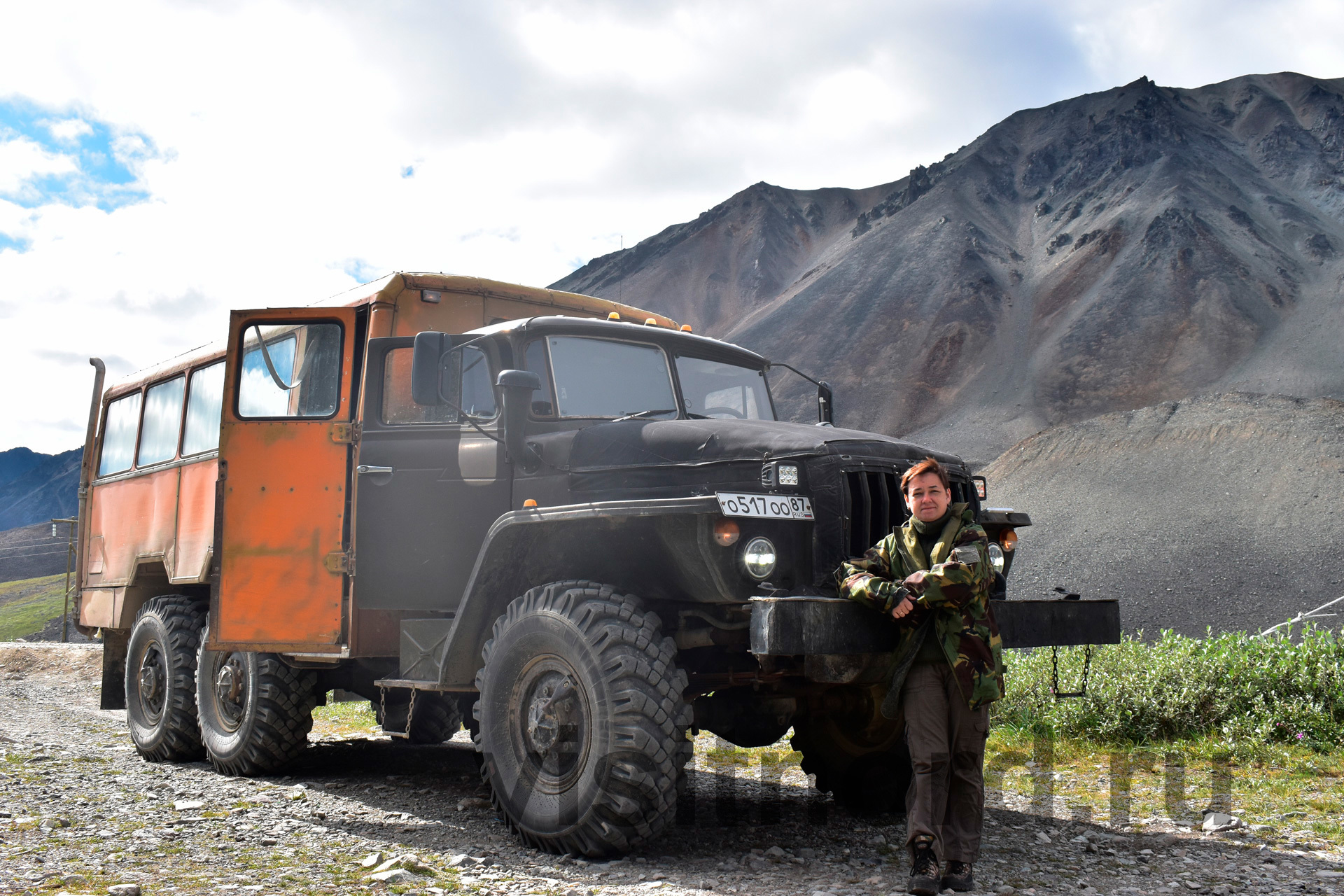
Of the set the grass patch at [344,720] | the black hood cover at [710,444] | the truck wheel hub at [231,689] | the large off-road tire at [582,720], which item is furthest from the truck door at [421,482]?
the grass patch at [344,720]

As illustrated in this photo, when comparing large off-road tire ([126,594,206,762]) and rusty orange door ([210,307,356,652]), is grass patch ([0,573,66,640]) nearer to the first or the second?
large off-road tire ([126,594,206,762])

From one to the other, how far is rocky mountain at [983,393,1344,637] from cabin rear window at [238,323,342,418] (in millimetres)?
16746

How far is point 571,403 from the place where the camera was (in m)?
6.22

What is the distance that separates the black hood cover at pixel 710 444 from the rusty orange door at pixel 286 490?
1928mm

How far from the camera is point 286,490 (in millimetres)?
7035

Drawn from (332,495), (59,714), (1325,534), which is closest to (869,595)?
(332,495)

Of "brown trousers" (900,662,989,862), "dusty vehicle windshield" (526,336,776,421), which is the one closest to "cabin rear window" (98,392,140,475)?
"dusty vehicle windshield" (526,336,776,421)

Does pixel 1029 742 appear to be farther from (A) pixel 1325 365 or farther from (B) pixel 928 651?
(A) pixel 1325 365

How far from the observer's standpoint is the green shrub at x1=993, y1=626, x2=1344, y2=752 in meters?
7.56

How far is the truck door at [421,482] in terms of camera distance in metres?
6.34

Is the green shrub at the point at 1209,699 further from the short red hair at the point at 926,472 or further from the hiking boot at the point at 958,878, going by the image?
the short red hair at the point at 926,472

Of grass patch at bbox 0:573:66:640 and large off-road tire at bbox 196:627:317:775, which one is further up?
large off-road tire at bbox 196:627:317:775

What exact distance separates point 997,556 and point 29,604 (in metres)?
110

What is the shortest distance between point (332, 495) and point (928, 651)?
3981 millimetres
